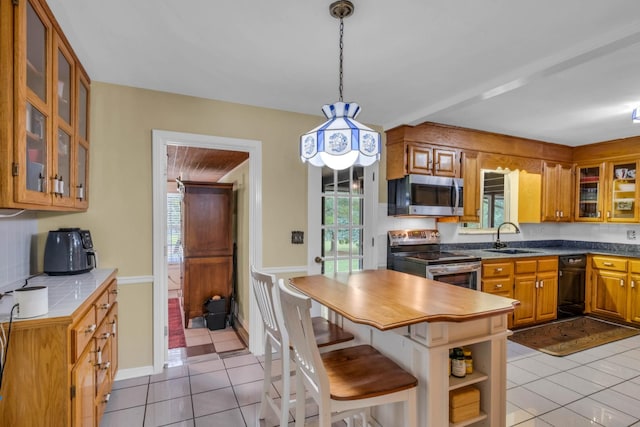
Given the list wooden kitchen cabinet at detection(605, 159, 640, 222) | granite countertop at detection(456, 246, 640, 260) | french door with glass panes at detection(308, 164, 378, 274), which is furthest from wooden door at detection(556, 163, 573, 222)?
french door with glass panes at detection(308, 164, 378, 274)

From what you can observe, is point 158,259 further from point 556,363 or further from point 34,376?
point 556,363

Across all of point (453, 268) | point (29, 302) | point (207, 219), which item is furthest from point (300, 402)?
point (207, 219)

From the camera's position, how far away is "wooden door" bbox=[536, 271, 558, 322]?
4031mm

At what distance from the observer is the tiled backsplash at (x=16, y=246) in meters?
1.93

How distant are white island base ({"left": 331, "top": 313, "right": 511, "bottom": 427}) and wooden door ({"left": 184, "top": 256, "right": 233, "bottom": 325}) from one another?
9.21 feet

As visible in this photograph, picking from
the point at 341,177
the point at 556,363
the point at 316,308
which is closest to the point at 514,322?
the point at 556,363

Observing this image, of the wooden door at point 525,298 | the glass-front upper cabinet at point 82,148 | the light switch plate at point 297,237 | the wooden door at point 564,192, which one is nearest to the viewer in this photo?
the glass-front upper cabinet at point 82,148

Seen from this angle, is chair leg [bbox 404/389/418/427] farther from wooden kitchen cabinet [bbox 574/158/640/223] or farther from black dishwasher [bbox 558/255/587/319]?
wooden kitchen cabinet [bbox 574/158/640/223]

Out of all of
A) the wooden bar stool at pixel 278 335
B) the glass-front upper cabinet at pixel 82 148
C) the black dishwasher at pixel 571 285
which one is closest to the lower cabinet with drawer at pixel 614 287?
the black dishwasher at pixel 571 285

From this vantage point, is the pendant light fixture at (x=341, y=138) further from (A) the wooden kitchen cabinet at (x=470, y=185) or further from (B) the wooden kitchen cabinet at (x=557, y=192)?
(B) the wooden kitchen cabinet at (x=557, y=192)

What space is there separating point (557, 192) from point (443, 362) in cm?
424

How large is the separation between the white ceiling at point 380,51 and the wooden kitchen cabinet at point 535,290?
69.0 inches

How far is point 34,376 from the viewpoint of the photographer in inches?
54.8

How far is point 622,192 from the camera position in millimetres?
4371
